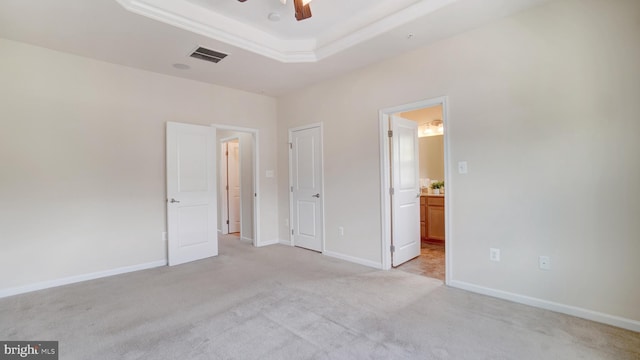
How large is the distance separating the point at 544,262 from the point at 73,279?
491 centimetres


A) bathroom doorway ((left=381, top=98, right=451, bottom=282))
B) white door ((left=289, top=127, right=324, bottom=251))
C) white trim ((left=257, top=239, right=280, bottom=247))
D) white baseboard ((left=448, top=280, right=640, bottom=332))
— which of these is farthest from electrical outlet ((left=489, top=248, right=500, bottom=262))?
white trim ((left=257, top=239, right=280, bottom=247))

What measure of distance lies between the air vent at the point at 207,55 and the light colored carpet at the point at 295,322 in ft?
8.72

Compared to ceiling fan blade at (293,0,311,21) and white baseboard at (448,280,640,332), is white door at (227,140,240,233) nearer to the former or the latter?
ceiling fan blade at (293,0,311,21)

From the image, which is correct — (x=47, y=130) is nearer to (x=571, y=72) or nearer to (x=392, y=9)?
(x=392, y=9)

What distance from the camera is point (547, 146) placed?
8.20 feet

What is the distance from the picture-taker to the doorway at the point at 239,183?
5031 millimetres

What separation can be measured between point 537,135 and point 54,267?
16.8 ft

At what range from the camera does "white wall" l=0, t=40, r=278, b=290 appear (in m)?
3.03

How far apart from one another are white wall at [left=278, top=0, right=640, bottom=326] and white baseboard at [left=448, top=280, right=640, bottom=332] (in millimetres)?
34

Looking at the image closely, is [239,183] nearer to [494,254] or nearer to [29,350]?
[29,350]

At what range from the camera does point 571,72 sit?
7.84 ft

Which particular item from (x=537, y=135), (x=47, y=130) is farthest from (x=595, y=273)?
(x=47, y=130)

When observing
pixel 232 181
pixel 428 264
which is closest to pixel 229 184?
pixel 232 181

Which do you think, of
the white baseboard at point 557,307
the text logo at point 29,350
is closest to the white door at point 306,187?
the white baseboard at point 557,307
